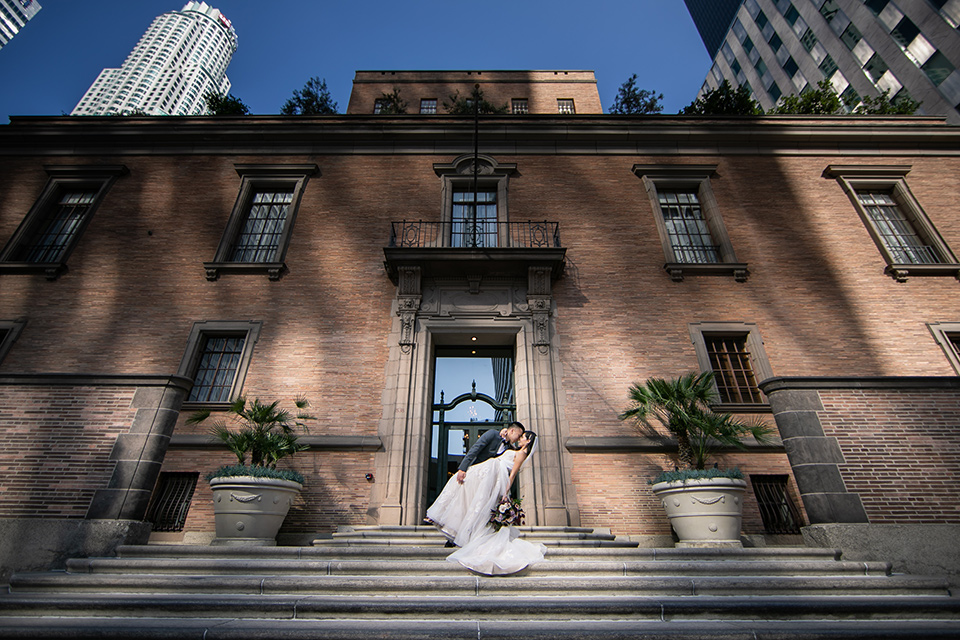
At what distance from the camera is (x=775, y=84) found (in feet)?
112

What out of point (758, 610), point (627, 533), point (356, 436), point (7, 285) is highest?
point (7, 285)

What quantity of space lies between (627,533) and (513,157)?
9.79 metres

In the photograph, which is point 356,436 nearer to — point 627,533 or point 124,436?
point 124,436

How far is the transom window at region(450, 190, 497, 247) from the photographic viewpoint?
1111 cm

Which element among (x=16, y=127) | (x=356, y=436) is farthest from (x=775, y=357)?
(x=16, y=127)

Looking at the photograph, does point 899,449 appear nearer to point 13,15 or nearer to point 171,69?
point 13,15

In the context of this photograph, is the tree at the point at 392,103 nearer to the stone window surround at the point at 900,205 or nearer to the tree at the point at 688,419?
the tree at the point at 688,419

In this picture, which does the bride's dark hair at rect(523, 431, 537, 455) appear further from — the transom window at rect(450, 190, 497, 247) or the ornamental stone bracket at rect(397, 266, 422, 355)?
the transom window at rect(450, 190, 497, 247)

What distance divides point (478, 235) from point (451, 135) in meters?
3.36

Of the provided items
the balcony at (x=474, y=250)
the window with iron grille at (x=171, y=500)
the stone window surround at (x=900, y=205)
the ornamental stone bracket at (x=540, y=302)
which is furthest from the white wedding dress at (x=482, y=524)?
the stone window surround at (x=900, y=205)

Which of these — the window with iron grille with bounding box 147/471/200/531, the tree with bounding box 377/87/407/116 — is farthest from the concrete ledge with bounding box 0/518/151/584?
the tree with bounding box 377/87/407/116

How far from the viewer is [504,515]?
504cm

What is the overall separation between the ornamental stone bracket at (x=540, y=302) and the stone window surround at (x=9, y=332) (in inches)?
451

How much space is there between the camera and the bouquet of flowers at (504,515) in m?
5.03
